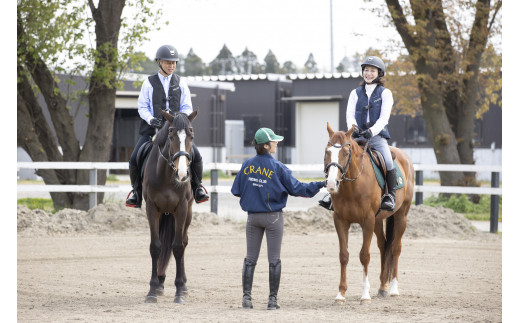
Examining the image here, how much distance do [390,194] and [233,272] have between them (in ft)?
9.02

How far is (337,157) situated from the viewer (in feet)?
23.4

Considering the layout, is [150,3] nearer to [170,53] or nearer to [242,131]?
[170,53]

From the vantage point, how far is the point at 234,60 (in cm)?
9906

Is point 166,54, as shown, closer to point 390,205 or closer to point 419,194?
point 390,205

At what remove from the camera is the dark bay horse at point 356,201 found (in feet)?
23.6

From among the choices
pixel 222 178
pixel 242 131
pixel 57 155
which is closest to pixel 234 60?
pixel 242 131

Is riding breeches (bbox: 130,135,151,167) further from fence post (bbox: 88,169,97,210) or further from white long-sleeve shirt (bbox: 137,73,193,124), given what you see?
fence post (bbox: 88,169,97,210)

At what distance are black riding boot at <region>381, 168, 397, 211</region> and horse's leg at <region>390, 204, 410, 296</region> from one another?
708mm

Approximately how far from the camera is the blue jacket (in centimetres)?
714

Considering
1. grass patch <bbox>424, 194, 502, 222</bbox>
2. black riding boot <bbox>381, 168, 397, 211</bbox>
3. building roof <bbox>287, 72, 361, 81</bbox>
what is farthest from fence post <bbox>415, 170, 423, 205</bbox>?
building roof <bbox>287, 72, 361, 81</bbox>

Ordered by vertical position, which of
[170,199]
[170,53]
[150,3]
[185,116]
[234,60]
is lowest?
[170,199]

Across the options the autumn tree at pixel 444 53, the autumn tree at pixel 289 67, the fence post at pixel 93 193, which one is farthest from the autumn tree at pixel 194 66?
the fence post at pixel 93 193

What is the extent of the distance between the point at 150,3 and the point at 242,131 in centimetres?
2169

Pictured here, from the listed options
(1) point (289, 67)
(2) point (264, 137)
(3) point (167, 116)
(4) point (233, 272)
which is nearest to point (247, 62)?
(1) point (289, 67)
